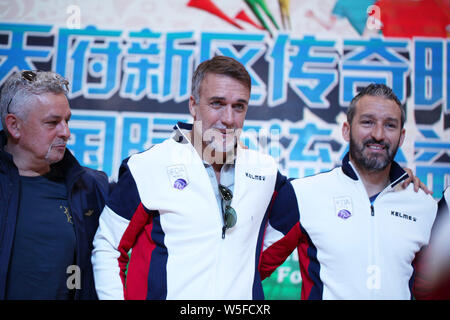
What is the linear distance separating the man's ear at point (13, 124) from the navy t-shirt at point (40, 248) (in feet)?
0.59

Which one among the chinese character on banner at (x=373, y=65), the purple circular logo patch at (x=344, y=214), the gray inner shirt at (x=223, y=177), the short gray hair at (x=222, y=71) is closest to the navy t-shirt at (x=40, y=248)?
the gray inner shirt at (x=223, y=177)

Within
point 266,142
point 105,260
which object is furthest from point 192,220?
point 266,142

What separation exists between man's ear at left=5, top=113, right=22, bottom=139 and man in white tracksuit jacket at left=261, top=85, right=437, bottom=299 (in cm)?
109

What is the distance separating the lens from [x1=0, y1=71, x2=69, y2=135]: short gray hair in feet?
5.86

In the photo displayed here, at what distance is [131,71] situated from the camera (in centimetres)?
297

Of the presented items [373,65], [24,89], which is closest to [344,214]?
[24,89]

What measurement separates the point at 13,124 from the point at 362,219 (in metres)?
1.44

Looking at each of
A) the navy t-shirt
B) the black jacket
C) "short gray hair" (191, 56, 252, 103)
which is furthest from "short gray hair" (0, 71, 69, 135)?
"short gray hair" (191, 56, 252, 103)

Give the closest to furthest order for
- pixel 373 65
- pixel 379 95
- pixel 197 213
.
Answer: pixel 197 213, pixel 379 95, pixel 373 65

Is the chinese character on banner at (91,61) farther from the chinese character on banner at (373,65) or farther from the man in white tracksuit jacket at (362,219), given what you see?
the man in white tracksuit jacket at (362,219)

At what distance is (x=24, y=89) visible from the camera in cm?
179

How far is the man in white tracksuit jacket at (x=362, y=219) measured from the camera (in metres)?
1.71

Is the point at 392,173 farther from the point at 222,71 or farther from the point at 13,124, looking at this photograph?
the point at 13,124
